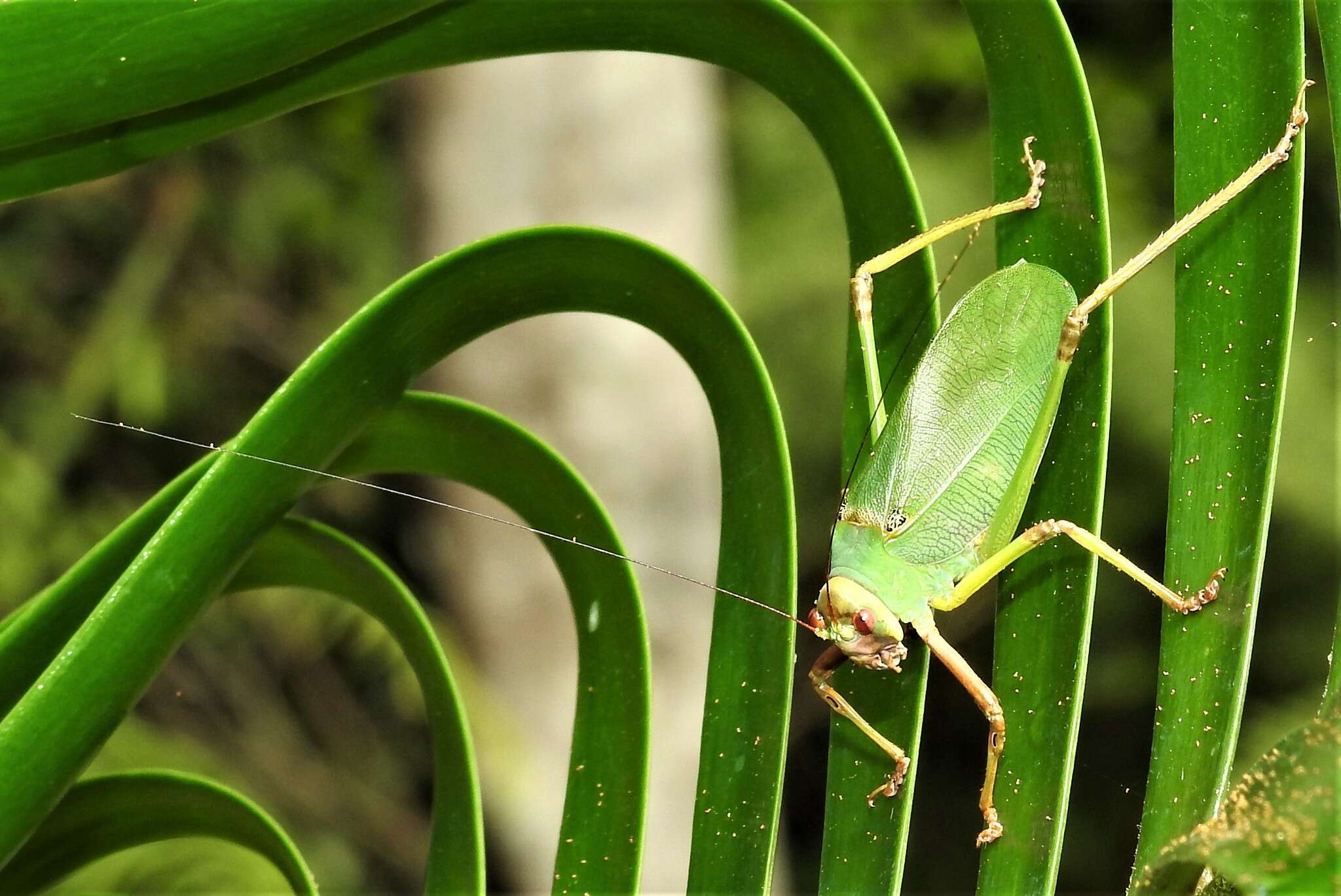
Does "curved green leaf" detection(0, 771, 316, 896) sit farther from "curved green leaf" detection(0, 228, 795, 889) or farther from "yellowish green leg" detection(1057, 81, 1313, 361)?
"yellowish green leg" detection(1057, 81, 1313, 361)

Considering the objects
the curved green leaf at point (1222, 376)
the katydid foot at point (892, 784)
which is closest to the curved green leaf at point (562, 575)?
the katydid foot at point (892, 784)

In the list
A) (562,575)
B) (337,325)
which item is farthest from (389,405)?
(337,325)

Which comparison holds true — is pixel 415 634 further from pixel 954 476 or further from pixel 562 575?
pixel 954 476

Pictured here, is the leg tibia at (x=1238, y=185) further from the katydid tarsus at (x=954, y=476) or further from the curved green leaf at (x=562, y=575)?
the curved green leaf at (x=562, y=575)

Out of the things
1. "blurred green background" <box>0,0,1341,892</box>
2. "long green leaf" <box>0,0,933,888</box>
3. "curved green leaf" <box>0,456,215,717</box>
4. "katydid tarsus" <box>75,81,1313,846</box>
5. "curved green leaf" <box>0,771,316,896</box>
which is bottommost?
"curved green leaf" <box>0,771,316,896</box>

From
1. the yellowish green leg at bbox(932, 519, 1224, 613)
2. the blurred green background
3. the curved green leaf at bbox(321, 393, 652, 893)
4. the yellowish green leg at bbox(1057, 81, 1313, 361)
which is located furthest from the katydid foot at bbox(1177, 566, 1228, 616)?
the blurred green background
